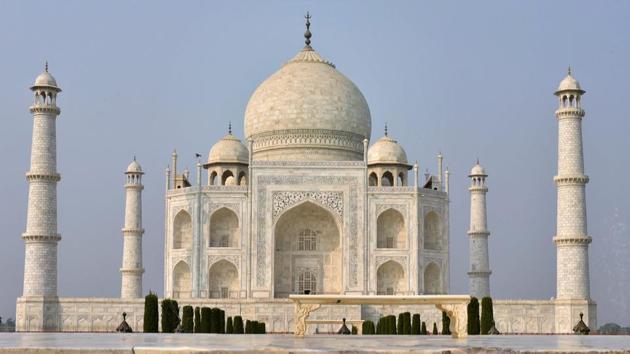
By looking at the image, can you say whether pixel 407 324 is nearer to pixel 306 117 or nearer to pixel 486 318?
pixel 486 318

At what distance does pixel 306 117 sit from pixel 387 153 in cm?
288

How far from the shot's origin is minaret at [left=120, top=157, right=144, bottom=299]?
32.5m

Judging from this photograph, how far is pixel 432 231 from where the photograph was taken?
29.8 m

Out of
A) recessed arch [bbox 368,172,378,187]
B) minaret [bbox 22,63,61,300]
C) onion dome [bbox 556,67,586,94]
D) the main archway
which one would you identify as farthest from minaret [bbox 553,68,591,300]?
minaret [bbox 22,63,61,300]

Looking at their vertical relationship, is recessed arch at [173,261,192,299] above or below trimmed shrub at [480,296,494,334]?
above

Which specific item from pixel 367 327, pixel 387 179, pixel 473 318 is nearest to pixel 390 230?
pixel 387 179

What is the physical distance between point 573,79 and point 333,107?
8083 mm

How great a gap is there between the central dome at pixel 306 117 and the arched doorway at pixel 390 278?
14.2ft

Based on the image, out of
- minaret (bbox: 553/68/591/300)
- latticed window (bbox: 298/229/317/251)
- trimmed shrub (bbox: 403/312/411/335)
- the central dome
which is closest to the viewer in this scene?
trimmed shrub (bbox: 403/312/411/335)

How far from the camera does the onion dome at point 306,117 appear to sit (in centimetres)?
3150

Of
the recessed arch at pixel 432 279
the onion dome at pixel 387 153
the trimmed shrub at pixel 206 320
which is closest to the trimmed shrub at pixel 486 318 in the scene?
the trimmed shrub at pixel 206 320

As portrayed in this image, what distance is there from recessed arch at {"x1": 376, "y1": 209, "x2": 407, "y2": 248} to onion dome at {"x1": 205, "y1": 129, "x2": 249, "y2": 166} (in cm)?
491

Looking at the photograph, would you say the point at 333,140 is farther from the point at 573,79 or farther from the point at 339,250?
the point at 573,79

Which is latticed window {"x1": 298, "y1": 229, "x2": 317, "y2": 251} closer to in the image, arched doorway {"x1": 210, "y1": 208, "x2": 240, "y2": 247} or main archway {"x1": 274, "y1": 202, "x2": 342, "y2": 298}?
main archway {"x1": 274, "y1": 202, "x2": 342, "y2": 298}
